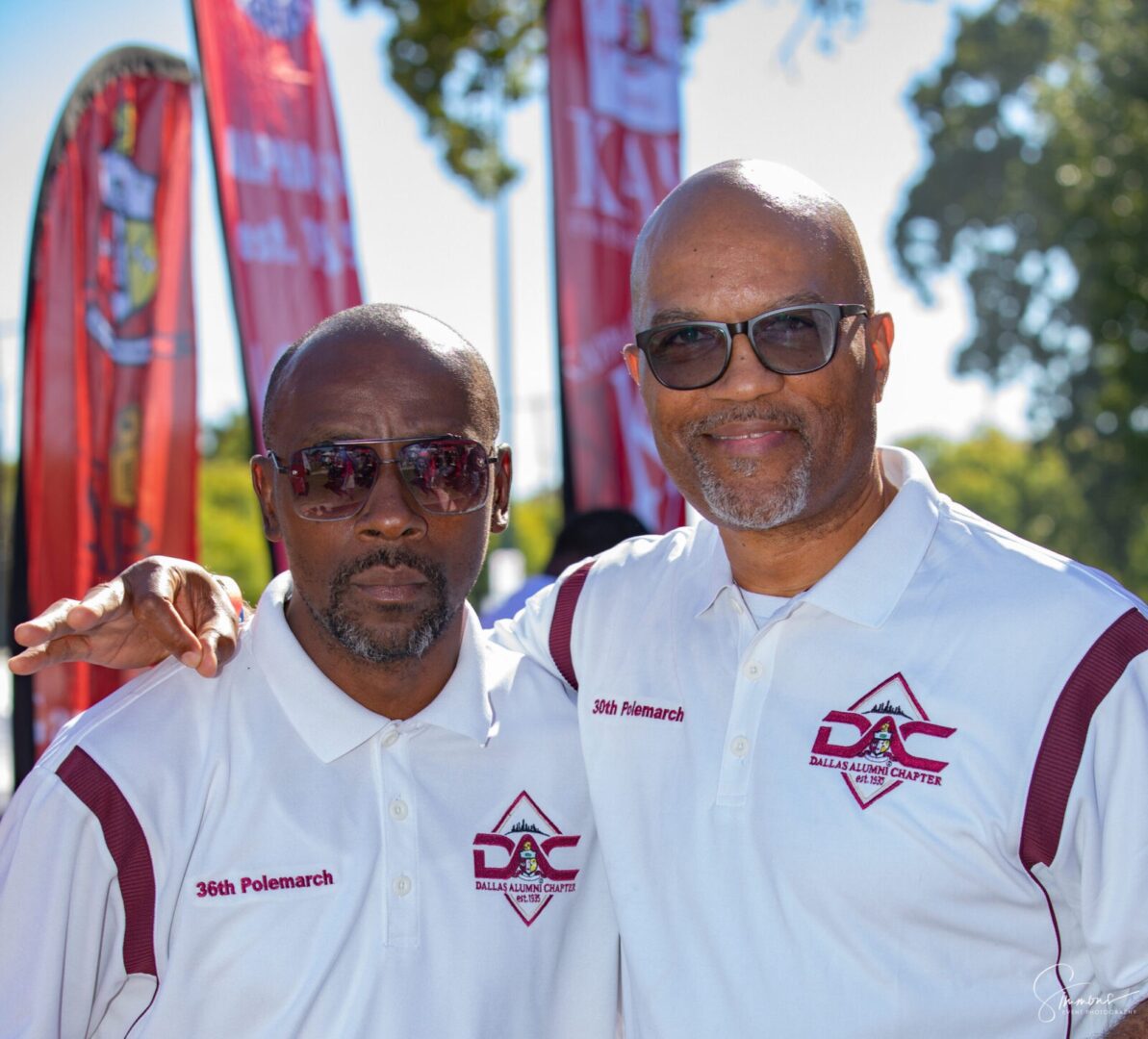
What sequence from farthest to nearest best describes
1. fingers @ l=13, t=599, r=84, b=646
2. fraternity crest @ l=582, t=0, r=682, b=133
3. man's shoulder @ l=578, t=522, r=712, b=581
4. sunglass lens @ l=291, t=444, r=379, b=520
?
fraternity crest @ l=582, t=0, r=682, b=133 → man's shoulder @ l=578, t=522, r=712, b=581 → sunglass lens @ l=291, t=444, r=379, b=520 → fingers @ l=13, t=599, r=84, b=646

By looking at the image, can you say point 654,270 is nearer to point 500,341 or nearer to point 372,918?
point 372,918

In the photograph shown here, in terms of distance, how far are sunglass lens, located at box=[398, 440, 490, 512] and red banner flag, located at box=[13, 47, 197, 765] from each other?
2.47 metres

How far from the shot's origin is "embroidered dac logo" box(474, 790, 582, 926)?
2352mm

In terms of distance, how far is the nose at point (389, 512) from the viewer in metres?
2.44

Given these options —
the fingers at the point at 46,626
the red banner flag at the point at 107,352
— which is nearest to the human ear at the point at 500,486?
the fingers at the point at 46,626

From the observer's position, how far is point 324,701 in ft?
7.77

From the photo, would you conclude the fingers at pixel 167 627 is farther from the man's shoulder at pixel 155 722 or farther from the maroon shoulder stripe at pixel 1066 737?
the maroon shoulder stripe at pixel 1066 737

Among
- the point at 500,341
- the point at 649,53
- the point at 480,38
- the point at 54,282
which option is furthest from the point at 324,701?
the point at 500,341

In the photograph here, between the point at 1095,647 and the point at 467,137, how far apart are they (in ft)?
39.5

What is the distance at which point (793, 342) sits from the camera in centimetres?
246

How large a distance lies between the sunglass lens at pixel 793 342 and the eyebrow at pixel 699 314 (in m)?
0.03

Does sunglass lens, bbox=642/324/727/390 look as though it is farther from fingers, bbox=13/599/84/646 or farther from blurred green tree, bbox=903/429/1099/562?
blurred green tree, bbox=903/429/1099/562

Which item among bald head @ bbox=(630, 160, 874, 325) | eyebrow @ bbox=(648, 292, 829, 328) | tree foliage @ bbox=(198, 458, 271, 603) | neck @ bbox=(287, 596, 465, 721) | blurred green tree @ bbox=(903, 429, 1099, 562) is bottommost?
blurred green tree @ bbox=(903, 429, 1099, 562)

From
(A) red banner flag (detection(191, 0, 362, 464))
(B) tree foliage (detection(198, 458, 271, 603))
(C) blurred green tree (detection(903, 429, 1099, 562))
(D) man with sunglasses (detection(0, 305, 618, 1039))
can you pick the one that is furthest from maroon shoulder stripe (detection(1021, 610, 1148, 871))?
(C) blurred green tree (detection(903, 429, 1099, 562))
